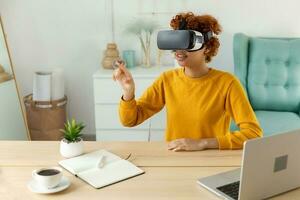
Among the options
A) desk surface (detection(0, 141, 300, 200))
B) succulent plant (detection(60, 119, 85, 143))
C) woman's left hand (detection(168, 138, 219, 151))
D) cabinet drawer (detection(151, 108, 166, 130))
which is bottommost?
cabinet drawer (detection(151, 108, 166, 130))

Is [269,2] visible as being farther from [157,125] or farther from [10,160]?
[10,160]

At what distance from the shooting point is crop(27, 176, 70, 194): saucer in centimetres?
135

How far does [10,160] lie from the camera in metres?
1.62

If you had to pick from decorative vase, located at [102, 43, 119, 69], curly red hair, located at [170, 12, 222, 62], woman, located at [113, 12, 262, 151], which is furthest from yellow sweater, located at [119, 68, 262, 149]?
decorative vase, located at [102, 43, 119, 69]

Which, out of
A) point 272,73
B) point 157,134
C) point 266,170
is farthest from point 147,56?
point 266,170

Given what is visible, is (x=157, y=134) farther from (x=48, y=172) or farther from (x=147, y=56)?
(x=48, y=172)

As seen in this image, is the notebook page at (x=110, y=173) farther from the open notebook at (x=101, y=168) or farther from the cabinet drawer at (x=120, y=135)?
the cabinet drawer at (x=120, y=135)

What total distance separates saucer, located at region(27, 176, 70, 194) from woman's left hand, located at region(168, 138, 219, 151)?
490mm

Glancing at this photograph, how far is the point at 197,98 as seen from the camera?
1.87m

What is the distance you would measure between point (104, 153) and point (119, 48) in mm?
2156

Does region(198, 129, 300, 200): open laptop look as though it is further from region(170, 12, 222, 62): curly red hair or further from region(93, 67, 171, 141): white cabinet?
region(93, 67, 171, 141): white cabinet

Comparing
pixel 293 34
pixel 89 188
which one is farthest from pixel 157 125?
pixel 89 188

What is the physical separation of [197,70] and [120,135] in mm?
1702

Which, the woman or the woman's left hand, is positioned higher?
the woman
